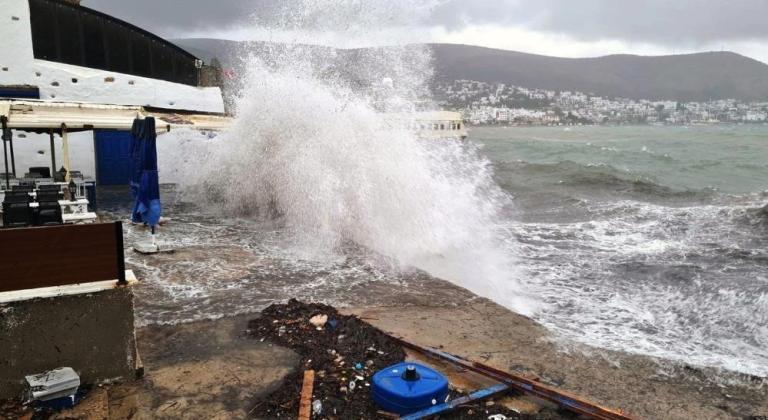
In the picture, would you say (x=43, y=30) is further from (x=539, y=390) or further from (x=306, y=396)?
(x=539, y=390)

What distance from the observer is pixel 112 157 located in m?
16.0

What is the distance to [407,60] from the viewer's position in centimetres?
1977

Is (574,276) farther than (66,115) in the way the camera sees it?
No

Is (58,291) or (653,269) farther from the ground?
(58,291)

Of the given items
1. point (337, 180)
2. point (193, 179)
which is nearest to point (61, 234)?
point (337, 180)

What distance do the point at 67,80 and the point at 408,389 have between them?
15.1 metres

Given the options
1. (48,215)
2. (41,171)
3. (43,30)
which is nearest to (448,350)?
(48,215)

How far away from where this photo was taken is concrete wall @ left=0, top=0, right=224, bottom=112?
13812 millimetres

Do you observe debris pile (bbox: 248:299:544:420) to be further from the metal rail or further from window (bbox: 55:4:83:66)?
window (bbox: 55:4:83:66)

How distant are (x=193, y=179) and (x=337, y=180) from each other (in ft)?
22.5

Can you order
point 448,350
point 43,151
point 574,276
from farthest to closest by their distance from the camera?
point 43,151, point 574,276, point 448,350

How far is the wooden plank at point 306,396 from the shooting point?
145 inches

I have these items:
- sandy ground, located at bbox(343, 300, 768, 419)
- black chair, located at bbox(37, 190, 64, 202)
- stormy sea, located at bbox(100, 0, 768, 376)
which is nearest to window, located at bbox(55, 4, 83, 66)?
stormy sea, located at bbox(100, 0, 768, 376)

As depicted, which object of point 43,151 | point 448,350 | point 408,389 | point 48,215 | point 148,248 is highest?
point 43,151
